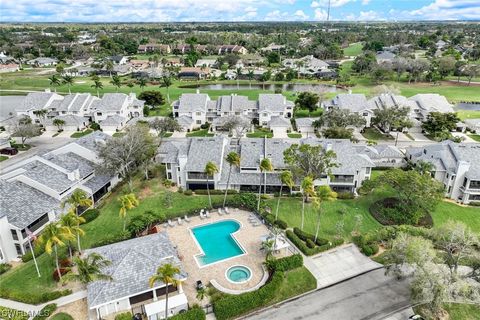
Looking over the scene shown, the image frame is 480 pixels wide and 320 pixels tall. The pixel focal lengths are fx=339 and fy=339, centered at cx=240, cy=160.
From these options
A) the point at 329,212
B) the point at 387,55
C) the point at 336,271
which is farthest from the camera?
the point at 387,55

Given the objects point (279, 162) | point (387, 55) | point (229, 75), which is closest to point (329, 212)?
point (279, 162)

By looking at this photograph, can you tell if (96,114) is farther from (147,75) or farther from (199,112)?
(147,75)

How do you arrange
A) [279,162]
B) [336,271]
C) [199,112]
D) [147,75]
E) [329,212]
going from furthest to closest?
[147,75]
[199,112]
[279,162]
[329,212]
[336,271]

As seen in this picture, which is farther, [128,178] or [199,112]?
[199,112]

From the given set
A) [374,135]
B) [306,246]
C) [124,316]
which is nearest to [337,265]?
[306,246]

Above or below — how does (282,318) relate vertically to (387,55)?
below
